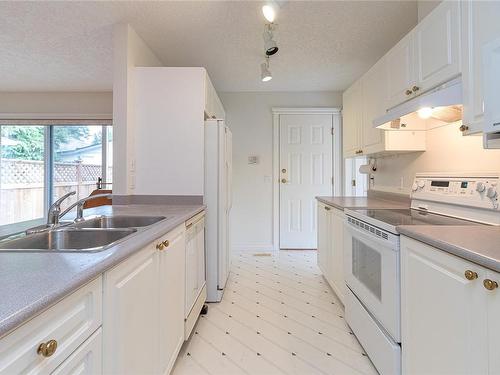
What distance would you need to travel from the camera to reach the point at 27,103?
4.39m

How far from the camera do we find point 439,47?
1518mm

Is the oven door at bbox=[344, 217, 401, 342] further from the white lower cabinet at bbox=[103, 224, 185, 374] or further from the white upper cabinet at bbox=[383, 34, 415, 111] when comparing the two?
the white lower cabinet at bbox=[103, 224, 185, 374]

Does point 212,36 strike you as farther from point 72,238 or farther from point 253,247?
point 253,247

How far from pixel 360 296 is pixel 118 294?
56.1 inches

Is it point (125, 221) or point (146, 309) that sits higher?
point (125, 221)

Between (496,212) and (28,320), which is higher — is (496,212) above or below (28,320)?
above

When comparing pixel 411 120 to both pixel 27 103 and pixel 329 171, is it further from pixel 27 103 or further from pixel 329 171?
pixel 27 103

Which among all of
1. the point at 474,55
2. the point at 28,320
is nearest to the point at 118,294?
the point at 28,320

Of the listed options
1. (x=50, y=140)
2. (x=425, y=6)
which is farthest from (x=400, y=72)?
(x=50, y=140)

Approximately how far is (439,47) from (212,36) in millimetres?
1827

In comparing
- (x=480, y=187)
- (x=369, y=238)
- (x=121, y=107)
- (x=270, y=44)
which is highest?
(x=270, y=44)

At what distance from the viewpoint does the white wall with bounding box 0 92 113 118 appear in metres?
4.38

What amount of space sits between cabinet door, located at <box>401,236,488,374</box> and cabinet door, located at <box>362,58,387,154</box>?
1273 mm

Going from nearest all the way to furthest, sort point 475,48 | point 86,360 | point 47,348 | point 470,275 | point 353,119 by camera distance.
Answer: point 47,348 → point 86,360 → point 470,275 → point 475,48 → point 353,119
